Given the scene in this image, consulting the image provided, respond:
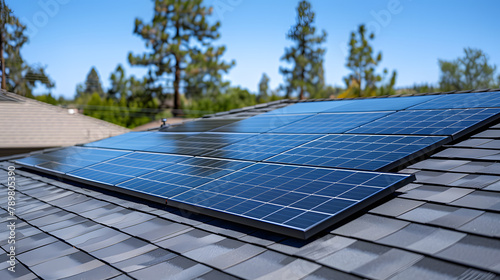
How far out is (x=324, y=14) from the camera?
55.1 m

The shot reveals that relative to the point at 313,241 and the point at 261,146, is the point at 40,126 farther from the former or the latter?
the point at 313,241

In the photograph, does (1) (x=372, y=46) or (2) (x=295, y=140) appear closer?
(2) (x=295, y=140)

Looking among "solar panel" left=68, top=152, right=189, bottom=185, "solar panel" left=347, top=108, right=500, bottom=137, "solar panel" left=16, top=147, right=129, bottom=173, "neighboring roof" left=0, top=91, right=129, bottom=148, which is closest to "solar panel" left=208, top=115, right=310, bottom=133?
"solar panel" left=68, top=152, right=189, bottom=185

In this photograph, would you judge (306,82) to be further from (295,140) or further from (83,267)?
(83,267)

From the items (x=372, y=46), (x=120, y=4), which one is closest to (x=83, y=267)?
(x=372, y=46)

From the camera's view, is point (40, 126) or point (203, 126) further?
point (40, 126)

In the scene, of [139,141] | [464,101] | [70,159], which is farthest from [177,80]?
[464,101]

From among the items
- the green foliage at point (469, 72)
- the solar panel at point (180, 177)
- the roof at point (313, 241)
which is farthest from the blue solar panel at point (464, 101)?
the green foliage at point (469, 72)

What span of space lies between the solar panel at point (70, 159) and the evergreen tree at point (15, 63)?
15599mm

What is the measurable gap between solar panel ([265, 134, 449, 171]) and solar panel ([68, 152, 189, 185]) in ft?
8.20

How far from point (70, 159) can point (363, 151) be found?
7.84m

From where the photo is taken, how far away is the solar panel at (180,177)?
665cm

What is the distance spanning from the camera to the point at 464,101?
945 cm

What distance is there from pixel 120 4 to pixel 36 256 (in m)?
62.4
